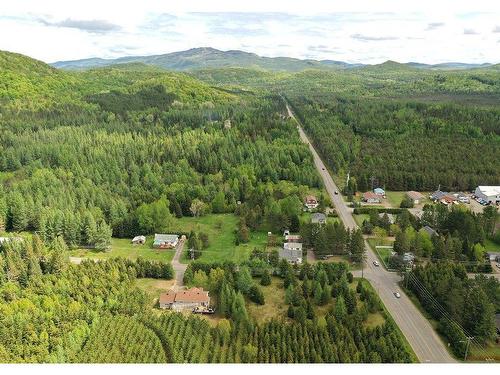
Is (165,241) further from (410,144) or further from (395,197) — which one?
(410,144)

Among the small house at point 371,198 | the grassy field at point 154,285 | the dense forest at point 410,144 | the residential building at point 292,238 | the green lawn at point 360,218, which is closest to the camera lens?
the grassy field at point 154,285

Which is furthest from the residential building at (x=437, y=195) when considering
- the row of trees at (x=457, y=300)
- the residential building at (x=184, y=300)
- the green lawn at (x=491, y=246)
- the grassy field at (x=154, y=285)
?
the grassy field at (x=154, y=285)

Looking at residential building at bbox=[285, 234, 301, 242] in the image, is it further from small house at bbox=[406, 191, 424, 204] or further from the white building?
the white building

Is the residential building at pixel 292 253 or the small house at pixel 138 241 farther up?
the residential building at pixel 292 253

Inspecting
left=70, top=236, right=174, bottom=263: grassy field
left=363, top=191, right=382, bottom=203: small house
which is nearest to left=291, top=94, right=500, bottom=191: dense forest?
left=363, top=191, right=382, bottom=203: small house

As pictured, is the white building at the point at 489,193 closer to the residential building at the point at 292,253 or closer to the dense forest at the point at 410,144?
the dense forest at the point at 410,144

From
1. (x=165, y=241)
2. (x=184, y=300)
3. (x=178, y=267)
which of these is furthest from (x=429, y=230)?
(x=165, y=241)

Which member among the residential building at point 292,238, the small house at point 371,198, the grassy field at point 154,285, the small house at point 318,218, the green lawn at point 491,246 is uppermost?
the small house at point 371,198
